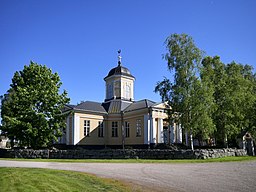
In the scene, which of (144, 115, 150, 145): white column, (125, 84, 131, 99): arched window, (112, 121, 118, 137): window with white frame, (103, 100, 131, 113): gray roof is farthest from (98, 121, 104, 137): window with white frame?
(144, 115, 150, 145): white column

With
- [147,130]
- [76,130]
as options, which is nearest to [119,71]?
[76,130]

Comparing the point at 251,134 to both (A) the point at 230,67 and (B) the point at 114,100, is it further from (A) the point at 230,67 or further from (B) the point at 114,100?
(B) the point at 114,100

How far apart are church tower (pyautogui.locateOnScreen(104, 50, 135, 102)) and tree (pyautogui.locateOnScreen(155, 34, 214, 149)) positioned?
13.7 metres

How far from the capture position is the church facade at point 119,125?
104 ft

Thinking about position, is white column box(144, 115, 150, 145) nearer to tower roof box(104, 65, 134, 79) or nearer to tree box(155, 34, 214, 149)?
tree box(155, 34, 214, 149)

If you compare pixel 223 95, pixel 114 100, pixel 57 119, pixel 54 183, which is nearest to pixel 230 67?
pixel 223 95

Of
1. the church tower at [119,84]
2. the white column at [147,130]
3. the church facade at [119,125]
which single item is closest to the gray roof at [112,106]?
the church facade at [119,125]

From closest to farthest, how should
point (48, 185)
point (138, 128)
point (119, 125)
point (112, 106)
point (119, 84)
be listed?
point (48, 185), point (138, 128), point (119, 125), point (112, 106), point (119, 84)

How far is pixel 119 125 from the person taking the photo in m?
36.0

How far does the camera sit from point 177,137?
33750mm

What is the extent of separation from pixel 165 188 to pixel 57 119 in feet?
68.0

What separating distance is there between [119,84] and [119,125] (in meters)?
7.17

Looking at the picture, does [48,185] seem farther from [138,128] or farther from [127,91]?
[127,91]

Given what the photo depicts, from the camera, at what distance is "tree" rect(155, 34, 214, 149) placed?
23922 mm
